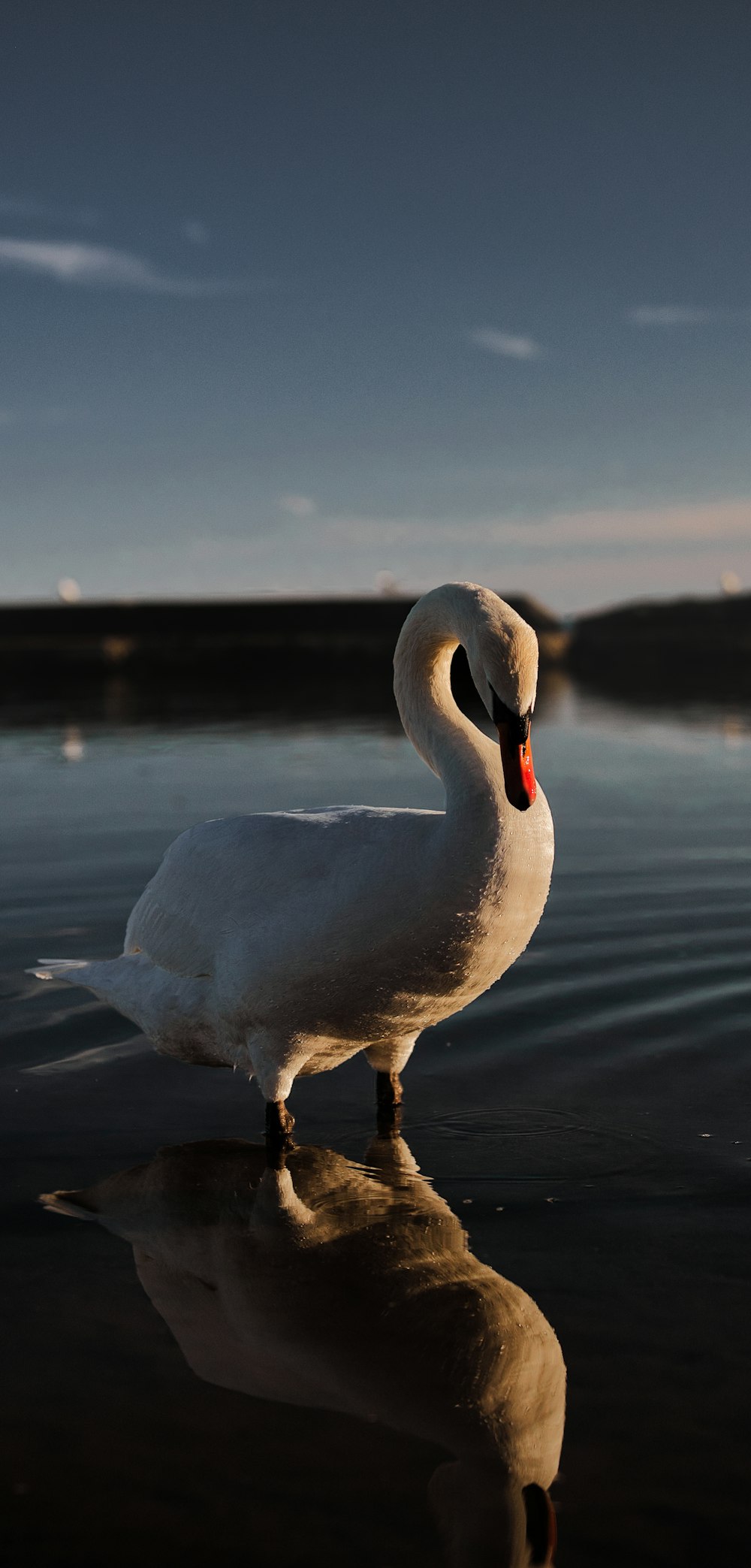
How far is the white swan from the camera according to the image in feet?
15.1

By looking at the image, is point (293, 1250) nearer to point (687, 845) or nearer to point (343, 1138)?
point (343, 1138)

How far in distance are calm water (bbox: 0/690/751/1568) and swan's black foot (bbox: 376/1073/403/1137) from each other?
70mm

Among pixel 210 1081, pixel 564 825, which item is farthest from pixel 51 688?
pixel 210 1081

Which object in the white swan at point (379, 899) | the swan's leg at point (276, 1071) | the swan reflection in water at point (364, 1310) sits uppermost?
the white swan at point (379, 899)

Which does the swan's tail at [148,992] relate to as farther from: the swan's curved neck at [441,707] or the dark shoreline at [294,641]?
the dark shoreline at [294,641]

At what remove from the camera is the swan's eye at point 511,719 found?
438 centimetres

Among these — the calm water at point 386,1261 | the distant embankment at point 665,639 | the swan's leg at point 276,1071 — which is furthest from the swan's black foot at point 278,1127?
the distant embankment at point 665,639

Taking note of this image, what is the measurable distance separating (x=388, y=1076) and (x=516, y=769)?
196 cm

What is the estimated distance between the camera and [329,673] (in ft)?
196

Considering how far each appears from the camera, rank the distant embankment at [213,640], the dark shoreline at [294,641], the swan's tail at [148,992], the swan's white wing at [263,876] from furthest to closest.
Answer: the distant embankment at [213,640], the dark shoreline at [294,641], the swan's tail at [148,992], the swan's white wing at [263,876]

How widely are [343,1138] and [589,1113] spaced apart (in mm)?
1053

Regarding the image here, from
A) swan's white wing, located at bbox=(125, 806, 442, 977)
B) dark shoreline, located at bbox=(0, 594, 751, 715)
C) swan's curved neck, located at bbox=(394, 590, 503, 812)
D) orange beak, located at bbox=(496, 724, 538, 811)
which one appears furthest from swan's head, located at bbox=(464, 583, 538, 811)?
dark shoreline, located at bbox=(0, 594, 751, 715)

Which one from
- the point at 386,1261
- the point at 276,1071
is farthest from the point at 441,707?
the point at 386,1261

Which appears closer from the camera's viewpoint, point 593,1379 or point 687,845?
point 593,1379
